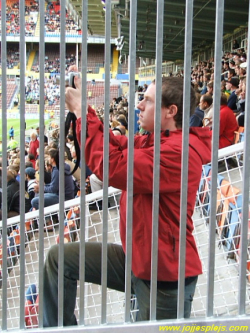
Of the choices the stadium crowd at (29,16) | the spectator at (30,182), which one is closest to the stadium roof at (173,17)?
the spectator at (30,182)

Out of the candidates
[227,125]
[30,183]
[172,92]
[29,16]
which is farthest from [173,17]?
[172,92]

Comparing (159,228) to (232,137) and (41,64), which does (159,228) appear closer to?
(41,64)

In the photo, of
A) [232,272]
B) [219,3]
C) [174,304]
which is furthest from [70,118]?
[232,272]

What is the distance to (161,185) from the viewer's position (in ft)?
5.93

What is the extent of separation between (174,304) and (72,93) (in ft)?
2.86

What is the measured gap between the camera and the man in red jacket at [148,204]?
1764 millimetres

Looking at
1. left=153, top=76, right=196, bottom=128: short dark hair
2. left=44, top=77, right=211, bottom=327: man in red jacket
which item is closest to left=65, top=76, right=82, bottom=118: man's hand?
left=44, top=77, right=211, bottom=327: man in red jacket

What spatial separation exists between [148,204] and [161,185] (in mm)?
99

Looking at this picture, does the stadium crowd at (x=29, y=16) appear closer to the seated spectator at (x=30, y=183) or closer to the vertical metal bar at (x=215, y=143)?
the vertical metal bar at (x=215, y=143)

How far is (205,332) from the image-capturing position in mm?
1735

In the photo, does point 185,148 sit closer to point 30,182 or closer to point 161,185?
point 161,185

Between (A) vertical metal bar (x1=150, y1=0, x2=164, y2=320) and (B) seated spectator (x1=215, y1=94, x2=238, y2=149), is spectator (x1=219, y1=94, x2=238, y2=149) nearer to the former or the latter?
(B) seated spectator (x1=215, y1=94, x2=238, y2=149)

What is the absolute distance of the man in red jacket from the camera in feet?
5.79

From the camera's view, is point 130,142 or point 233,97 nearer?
point 130,142
